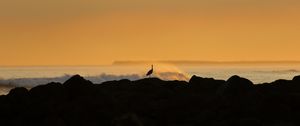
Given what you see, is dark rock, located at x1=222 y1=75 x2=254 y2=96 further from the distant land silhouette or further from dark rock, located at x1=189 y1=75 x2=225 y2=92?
dark rock, located at x1=189 y1=75 x2=225 y2=92

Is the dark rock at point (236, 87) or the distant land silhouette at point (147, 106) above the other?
the dark rock at point (236, 87)

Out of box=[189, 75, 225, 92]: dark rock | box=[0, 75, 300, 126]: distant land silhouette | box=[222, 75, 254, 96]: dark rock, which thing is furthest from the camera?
box=[189, 75, 225, 92]: dark rock

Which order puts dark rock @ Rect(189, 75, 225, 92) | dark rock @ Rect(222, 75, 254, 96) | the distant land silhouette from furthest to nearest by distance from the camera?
dark rock @ Rect(189, 75, 225, 92) → dark rock @ Rect(222, 75, 254, 96) → the distant land silhouette

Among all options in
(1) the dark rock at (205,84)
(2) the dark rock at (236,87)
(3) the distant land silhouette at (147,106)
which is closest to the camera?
(3) the distant land silhouette at (147,106)

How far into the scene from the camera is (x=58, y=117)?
91.2 feet

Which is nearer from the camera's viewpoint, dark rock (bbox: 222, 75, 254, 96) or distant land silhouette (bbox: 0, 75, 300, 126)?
distant land silhouette (bbox: 0, 75, 300, 126)

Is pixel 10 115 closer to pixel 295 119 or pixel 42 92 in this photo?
pixel 42 92

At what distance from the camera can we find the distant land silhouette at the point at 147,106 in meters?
28.7

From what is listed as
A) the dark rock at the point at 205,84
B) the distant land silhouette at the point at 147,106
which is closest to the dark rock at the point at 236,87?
the distant land silhouette at the point at 147,106

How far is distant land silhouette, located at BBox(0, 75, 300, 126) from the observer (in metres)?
28.7

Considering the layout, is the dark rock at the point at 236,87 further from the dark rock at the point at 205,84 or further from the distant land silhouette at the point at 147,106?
the dark rock at the point at 205,84

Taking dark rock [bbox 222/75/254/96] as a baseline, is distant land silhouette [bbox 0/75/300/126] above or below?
below

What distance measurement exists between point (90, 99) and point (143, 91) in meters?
5.12

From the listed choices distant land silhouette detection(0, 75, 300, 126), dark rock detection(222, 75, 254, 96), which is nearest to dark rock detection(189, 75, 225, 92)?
distant land silhouette detection(0, 75, 300, 126)
